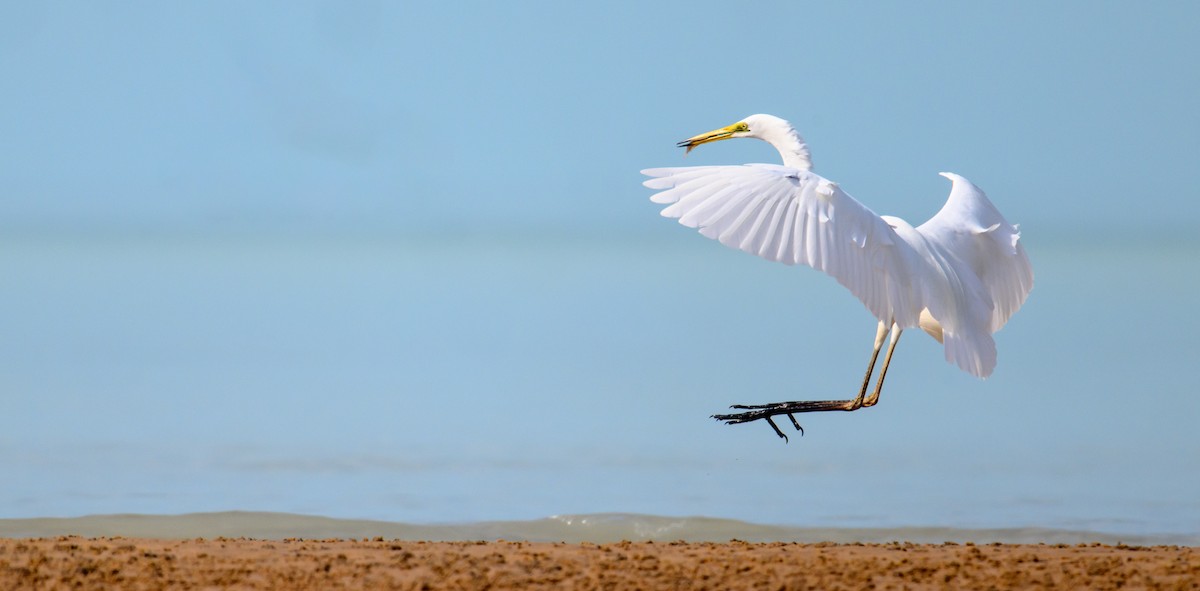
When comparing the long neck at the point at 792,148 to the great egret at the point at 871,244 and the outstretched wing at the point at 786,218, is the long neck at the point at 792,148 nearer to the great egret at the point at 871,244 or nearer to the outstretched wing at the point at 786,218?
the great egret at the point at 871,244

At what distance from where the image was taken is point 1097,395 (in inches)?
609

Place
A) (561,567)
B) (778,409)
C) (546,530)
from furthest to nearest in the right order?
1. (546,530)
2. (778,409)
3. (561,567)

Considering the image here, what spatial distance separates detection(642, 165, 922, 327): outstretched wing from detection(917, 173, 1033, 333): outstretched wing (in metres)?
1.14

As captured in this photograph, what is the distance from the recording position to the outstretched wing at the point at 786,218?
745cm

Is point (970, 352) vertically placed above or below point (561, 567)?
above

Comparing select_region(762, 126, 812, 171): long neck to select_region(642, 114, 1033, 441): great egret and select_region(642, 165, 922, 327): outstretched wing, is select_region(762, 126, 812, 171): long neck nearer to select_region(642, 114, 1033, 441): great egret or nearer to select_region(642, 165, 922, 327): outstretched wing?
select_region(642, 114, 1033, 441): great egret

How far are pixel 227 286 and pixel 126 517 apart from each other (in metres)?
26.8

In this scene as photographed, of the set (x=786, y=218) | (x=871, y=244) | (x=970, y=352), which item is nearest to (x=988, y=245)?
(x=970, y=352)

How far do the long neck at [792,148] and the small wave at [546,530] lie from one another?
6.96 feet

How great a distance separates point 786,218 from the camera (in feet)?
24.9

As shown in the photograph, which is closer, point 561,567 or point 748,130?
point 561,567

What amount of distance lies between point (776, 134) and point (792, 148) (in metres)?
0.19

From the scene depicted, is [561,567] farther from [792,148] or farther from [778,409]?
[792,148]

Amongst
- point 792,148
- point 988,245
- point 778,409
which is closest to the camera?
point 778,409
